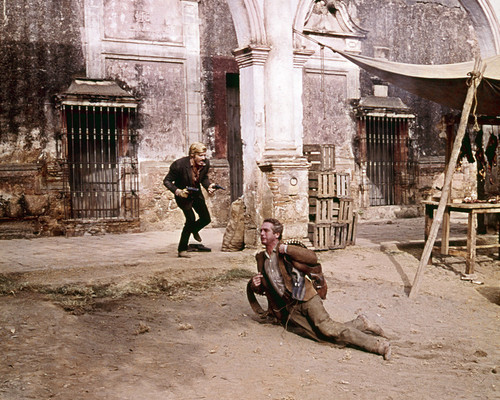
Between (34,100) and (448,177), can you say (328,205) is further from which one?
(34,100)

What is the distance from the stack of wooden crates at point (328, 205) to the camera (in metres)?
9.34

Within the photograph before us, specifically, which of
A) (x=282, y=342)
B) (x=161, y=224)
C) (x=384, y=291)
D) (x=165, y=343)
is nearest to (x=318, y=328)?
(x=282, y=342)

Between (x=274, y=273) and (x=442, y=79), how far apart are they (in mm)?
3854

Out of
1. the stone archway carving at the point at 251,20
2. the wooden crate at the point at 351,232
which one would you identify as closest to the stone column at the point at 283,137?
the stone archway carving at the point at 251,20

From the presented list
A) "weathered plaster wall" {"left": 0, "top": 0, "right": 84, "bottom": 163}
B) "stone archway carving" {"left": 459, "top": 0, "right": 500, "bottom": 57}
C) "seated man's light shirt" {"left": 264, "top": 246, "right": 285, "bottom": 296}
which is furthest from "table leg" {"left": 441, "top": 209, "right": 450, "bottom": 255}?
"weathered plaster wall" {"left": 0, "top": 0, "right": 84, "bottom": 163}

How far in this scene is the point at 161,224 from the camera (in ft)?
43.5

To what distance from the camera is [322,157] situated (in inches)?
376

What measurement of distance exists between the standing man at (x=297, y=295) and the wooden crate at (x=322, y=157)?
437 centimetres

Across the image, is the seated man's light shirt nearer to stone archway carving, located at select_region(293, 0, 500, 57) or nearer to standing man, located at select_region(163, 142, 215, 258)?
standing man, located at select_region(163, 142, 215, 258)

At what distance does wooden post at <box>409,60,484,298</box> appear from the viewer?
22.7 feet

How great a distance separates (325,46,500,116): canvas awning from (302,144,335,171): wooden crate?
167 cm

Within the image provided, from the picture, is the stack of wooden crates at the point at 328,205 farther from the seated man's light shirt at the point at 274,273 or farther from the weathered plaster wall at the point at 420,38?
the weathered plaster wall at the point at 420,38

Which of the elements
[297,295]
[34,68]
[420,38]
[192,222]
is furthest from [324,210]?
[420,38]

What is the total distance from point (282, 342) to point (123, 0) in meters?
9.75
